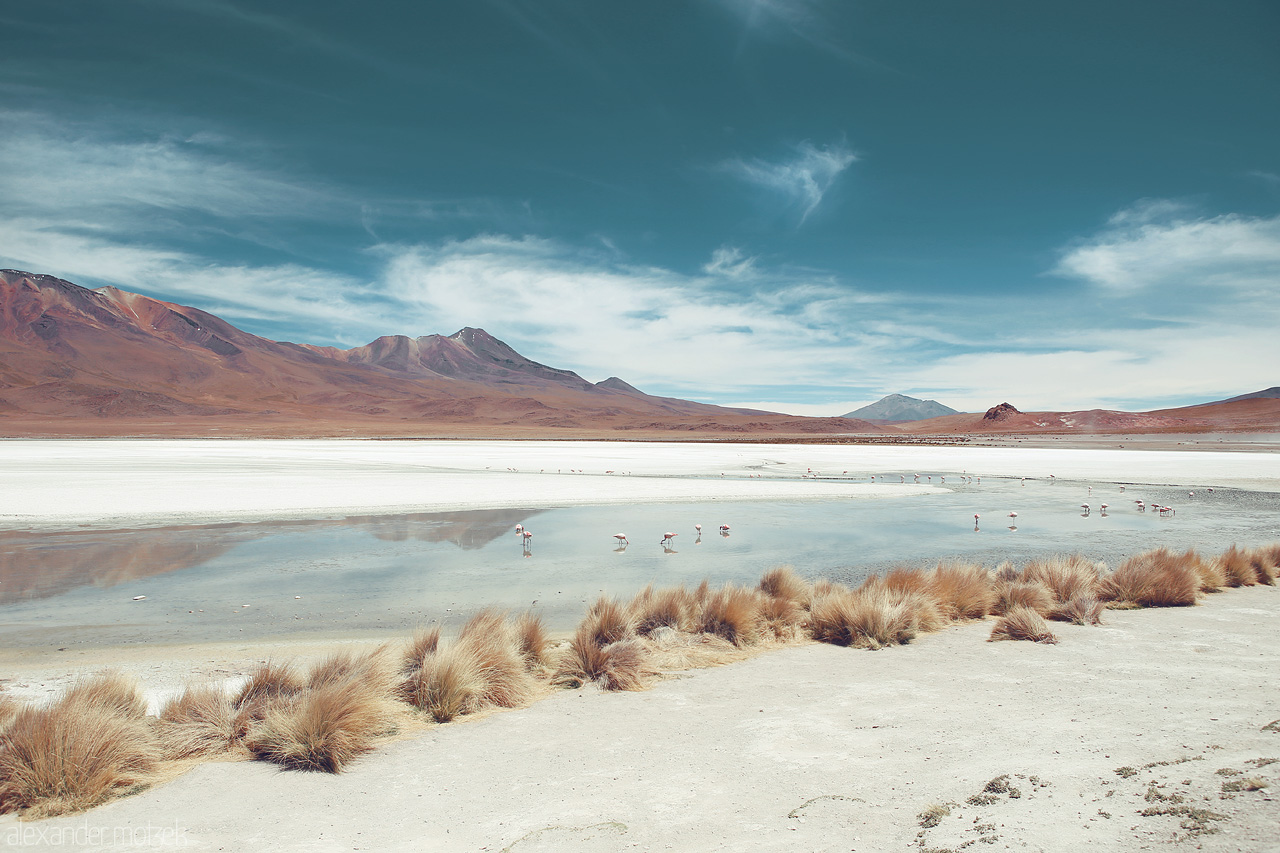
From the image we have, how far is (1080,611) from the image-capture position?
307 inches

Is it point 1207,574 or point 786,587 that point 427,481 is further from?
point 1207,574

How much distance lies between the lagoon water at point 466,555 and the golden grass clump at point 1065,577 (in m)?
2.22

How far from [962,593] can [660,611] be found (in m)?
3.88

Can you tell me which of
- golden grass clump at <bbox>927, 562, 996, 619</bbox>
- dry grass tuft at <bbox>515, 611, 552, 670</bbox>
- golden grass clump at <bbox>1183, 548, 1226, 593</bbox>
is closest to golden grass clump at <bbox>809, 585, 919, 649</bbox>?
golden grass clump at <bbox>927, 562, 996, 619</bbox>

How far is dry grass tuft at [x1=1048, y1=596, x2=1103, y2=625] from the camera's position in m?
7.73

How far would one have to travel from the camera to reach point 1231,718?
15.1 feet

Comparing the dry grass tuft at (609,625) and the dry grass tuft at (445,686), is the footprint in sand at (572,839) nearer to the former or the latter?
the dry grass tuft at (445,686)

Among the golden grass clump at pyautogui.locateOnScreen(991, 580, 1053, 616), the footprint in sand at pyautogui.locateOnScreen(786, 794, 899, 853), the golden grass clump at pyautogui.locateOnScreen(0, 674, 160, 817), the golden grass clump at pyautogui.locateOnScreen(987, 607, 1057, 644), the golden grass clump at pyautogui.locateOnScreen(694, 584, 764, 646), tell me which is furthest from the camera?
the golden grass clump at pyautogui.locateOnScreen(991, 580, 1053, 616)

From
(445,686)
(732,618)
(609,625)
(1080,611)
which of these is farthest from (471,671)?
(1080,611)

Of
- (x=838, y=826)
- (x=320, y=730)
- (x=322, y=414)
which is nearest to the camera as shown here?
(x=838, y=826)

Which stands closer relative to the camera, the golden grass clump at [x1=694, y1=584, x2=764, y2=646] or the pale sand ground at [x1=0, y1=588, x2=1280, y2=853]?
the pale sand ground at [x1=0, y1=588, x2=1280, y2=853]

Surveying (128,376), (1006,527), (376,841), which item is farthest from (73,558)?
(128,376)

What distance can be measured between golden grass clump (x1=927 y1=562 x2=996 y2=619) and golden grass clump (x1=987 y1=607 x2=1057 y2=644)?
2.73 ft

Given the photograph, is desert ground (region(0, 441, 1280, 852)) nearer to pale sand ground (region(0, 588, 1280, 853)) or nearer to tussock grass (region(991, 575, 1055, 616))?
pale sand ground (region(0, 588, 1280, 853))
